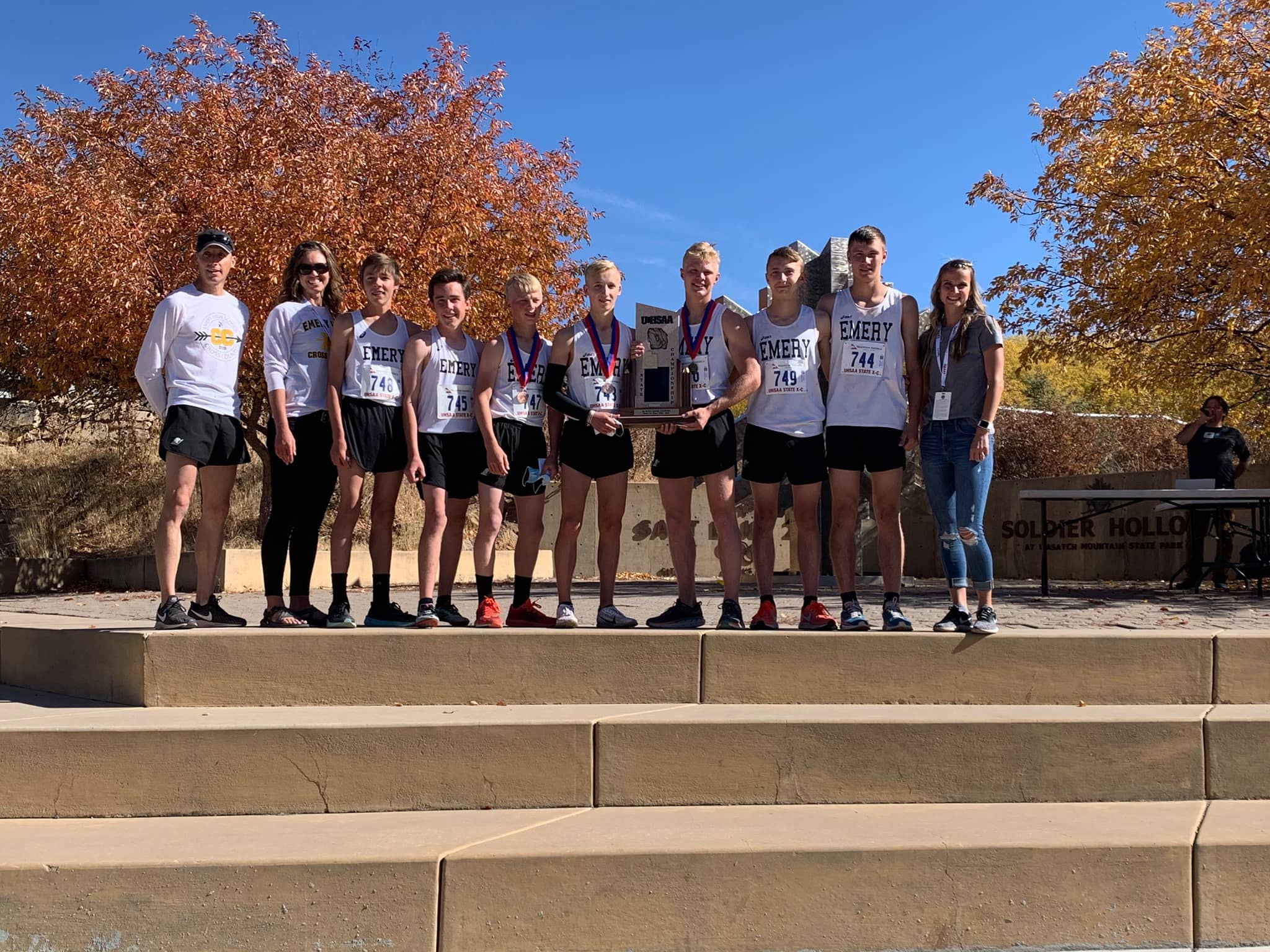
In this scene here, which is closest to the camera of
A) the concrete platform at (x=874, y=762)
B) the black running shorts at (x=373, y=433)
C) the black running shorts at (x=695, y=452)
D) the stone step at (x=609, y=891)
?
the stone step at (x=609, y=891)

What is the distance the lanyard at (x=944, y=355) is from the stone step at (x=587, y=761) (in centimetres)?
161

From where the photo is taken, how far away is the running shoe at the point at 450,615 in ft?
18.5

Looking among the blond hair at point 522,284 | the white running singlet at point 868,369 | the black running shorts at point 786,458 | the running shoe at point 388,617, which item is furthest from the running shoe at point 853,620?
the blond hair at point 522,284

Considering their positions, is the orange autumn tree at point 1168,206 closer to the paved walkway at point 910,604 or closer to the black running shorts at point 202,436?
the paved walkway at point 910,604

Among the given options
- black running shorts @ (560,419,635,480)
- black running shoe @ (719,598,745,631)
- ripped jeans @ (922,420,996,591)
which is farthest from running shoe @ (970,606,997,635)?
black running shorts @ (560,419,635,480)

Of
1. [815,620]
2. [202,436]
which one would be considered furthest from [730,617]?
[202,436]

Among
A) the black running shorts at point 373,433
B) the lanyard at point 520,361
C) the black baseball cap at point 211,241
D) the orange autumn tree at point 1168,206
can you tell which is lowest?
the black running shorts at point 373,433

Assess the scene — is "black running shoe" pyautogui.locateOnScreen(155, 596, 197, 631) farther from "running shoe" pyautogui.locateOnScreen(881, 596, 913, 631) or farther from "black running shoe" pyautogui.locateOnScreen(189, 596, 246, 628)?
"running shoe" pyautogui.locateOnScreen(881, 596, 913, 631)

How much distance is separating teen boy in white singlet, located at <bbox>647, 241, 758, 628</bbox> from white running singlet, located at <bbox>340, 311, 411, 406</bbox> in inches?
51.4

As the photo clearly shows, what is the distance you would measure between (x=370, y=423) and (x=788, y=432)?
196 cm

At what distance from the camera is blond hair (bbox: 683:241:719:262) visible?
5.54 metres

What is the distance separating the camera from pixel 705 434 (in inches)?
215

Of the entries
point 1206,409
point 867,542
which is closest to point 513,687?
point 1206,409

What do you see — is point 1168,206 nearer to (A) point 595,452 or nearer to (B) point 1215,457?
(B) point 1215,457
